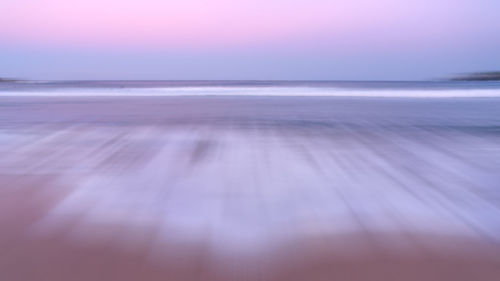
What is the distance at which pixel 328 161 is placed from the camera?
3.97 meters

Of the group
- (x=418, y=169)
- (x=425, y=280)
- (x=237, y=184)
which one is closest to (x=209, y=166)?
(x=237, y=184)

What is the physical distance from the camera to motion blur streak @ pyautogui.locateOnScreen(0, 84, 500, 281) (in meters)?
1.82

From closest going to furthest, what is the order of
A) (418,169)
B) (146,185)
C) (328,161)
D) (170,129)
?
(146,185), (418,169), (328,161), (170,129)

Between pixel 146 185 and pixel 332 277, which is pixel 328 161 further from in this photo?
pixel 332 277

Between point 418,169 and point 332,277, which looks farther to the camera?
point 418,169

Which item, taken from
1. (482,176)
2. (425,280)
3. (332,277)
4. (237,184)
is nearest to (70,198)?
(237,184)

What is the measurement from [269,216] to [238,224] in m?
0.21

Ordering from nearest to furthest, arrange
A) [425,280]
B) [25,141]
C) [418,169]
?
[425,280]
[418,169]
[25,141]

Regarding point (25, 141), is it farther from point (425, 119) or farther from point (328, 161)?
point (425, 119)

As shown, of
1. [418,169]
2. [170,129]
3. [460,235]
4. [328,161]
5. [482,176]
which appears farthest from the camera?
[170,129]

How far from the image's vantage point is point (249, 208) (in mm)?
2607

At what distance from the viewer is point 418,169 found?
3.61 m

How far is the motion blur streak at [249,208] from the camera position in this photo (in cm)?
182

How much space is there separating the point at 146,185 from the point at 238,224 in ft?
3.46
